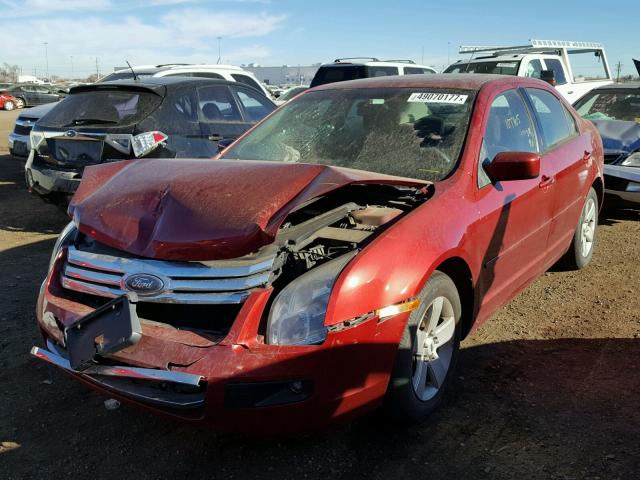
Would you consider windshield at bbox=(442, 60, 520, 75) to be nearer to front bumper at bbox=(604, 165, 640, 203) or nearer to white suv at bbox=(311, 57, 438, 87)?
white suv at bbox=(311, 57, 438, 87)

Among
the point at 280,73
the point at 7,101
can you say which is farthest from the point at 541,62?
the point at 280,73

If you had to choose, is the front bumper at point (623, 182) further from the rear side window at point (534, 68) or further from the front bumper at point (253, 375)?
the rear side window at point (534, 68)

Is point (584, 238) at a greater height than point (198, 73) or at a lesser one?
lesser

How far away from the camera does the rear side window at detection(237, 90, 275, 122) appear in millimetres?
7230

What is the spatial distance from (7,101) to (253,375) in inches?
1386

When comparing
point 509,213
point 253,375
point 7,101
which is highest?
point 509,213

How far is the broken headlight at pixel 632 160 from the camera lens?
657 cm

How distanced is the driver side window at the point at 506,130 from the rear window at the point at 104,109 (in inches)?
143

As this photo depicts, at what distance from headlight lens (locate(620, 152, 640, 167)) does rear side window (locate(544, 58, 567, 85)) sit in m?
6.53

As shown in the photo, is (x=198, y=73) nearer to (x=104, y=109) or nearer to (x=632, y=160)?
(x=104, y=109)

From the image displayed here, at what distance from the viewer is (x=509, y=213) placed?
3.57 m

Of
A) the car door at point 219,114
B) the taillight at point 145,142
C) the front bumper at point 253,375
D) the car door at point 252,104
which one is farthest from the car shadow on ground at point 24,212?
the front bumper at point 253,375

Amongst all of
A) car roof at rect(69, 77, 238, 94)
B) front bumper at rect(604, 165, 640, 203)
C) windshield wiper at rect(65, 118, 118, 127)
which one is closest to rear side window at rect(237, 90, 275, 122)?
car roof at rect(69, 77, 238, 94)

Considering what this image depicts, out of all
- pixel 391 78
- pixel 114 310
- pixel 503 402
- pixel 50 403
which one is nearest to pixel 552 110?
pixel 391 78
